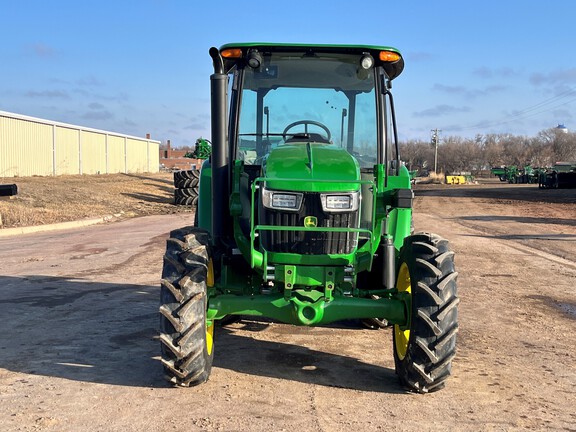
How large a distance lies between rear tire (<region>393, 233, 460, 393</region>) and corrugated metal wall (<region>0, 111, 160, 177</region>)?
31.0 m

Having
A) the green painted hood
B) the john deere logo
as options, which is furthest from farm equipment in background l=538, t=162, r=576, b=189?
the john deere logo

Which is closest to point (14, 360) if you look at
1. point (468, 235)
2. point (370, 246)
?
point (370, 246)

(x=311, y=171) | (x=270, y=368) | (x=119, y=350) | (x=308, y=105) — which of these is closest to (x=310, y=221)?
(x=311, y=171)

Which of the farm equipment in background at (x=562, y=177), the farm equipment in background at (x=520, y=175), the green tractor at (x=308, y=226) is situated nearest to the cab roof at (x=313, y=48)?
the green tractor at (x=308, y=226)

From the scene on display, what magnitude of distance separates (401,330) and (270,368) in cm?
114

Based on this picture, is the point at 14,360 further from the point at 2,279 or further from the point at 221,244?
the point at 2,279

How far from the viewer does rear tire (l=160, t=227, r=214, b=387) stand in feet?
14.8

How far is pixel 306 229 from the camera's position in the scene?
4.80 meters

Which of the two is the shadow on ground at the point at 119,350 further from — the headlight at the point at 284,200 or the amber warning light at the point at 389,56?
the amber warning light at the point at 389,56

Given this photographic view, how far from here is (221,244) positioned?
5375 mm

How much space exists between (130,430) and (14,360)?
1978 millimetres

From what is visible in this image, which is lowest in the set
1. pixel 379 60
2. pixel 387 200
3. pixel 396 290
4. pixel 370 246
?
pixel 396 290

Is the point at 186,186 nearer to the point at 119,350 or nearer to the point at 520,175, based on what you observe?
the point at 119,350

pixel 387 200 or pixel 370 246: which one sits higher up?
pixel 387 200
